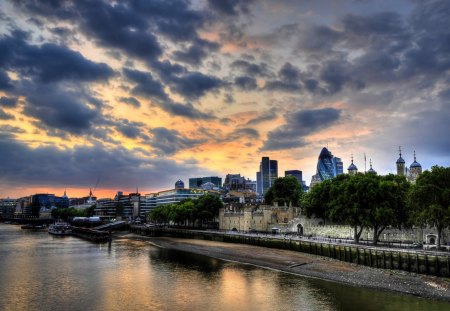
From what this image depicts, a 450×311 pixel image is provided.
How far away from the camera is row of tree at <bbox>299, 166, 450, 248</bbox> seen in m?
56.1

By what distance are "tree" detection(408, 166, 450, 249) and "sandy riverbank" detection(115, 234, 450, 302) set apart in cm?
996

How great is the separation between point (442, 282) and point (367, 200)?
81.9 ft

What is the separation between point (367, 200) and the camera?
6906cm

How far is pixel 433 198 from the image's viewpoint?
56812 millimetres

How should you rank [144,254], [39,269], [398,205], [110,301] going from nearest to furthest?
1. [110,301]
2. [39,269]
3. [398,205]
4. [144,254]

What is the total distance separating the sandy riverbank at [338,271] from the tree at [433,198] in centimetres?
996

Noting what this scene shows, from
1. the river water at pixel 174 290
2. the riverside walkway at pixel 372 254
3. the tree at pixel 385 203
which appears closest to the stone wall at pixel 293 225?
the tree at pixel 385 203

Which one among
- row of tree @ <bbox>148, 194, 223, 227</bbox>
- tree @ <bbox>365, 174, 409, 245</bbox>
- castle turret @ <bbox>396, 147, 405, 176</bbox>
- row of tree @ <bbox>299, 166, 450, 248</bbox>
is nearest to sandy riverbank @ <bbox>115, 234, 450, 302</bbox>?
row of tree @ <bbox>299, 166, 450, 248</bbox>

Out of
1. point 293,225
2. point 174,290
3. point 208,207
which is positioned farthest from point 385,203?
point 208,207

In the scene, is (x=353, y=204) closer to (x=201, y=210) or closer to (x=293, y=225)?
(x=293, y=225)

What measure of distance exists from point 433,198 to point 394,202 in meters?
11.3

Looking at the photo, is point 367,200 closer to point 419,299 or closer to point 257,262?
point 257,262

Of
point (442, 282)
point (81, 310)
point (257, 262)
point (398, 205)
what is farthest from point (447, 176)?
point (81, 310)

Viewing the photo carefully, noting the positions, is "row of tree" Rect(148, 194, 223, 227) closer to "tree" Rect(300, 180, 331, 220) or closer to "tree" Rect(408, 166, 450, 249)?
"tree" Rect(300, 180, 331, 220)
